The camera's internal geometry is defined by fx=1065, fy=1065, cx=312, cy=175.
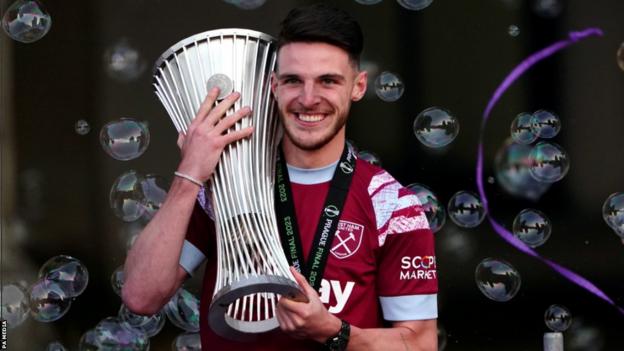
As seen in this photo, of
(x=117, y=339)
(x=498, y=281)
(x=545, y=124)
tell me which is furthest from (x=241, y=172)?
(x=545, y=124)

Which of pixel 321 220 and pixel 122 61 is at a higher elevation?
pixel 122 61

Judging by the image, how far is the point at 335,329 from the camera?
3031mm

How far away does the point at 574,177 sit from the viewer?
577 centimetres

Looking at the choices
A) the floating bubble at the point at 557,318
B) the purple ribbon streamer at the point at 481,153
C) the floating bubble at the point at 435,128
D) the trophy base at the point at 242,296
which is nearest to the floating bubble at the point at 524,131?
the purple ribbon streamer at the point at 481,153

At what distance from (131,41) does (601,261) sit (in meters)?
2.78

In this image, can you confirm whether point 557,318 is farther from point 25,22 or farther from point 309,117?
point 25,22

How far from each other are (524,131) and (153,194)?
1972 mm

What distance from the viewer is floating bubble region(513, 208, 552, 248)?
18.2ft

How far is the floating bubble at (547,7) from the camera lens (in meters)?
5.77

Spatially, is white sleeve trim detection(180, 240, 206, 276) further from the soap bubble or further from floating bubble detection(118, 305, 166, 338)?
the soap bubble

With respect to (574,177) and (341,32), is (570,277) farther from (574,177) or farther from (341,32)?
(341,32)

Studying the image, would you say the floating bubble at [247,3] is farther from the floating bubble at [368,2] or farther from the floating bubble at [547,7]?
the floating bubble at [547,7]

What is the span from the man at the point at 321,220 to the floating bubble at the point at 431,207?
2083 mm

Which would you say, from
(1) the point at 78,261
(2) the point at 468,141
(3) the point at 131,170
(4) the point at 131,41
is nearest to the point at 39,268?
(1) the point at 78,261
